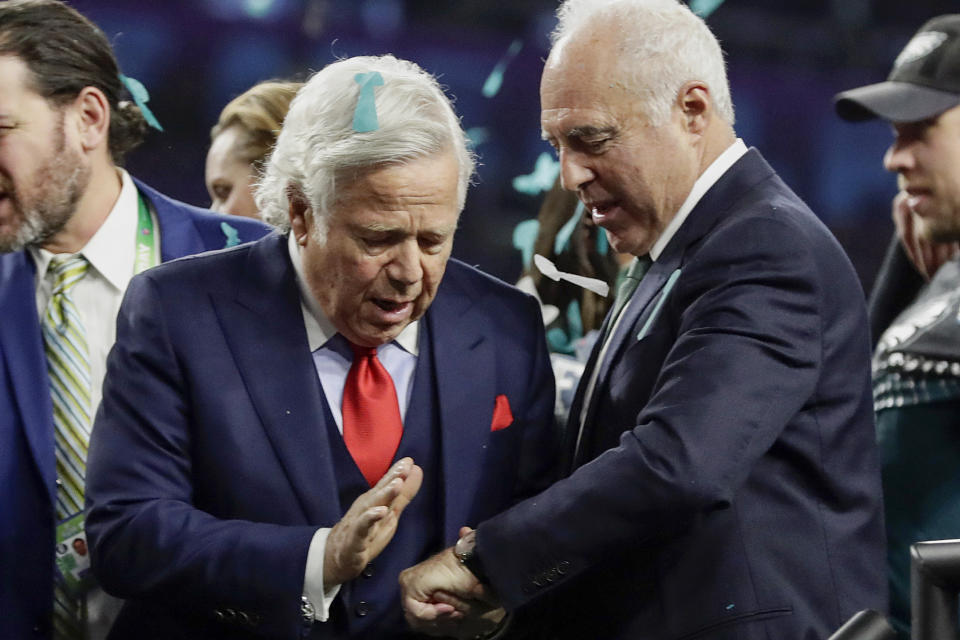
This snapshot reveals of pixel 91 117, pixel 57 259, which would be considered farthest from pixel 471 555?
pixel 91 117

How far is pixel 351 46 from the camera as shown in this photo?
4945 millimetres

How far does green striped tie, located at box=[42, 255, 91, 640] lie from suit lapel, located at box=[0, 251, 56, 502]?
0.03 m

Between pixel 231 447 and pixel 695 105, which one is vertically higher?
pixel 695 105

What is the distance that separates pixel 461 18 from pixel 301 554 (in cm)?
373

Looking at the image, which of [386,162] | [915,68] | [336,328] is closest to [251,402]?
[336,328]

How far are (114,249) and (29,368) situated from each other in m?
0.25

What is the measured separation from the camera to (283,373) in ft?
5.47

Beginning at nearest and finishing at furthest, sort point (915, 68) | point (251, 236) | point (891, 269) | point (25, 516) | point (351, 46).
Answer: point (25, 516) < point (251, 236) < point (915, 68) < point (891, 269) < point (351, 46)

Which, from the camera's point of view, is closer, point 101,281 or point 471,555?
point 471,555

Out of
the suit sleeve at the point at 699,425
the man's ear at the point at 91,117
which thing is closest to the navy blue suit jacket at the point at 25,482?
the man's ear at the point at 91,117

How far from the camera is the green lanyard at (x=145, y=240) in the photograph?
6.86ft

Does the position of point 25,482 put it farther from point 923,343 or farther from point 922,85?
point 922,85

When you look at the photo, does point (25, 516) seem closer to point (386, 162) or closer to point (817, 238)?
point (386, 162)

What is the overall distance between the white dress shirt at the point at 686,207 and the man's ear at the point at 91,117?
0.96 meters
